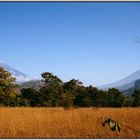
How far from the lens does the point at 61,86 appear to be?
22.4 metres

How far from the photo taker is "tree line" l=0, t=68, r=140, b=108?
18469 mm

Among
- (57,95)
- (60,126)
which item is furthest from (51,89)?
(60,126)

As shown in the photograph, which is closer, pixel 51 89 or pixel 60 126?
pixel 60 126

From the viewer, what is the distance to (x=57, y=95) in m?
20.0

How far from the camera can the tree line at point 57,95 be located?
18.5 meters

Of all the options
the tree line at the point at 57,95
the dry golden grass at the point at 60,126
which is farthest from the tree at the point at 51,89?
the dry golden grass at the point at 60,126

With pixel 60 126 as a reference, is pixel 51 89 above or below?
above

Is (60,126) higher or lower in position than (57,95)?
lower

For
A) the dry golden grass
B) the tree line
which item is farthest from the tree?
the dry golden grass

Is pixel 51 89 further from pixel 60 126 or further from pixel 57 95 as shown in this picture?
pixel 60 126

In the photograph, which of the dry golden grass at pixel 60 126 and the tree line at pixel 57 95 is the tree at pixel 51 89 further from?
the dry golden grass at pixel 60 126

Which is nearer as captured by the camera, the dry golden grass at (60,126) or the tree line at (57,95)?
the dry golden grass at (60,126)

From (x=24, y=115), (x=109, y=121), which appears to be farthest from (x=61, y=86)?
(x=109, y=121)

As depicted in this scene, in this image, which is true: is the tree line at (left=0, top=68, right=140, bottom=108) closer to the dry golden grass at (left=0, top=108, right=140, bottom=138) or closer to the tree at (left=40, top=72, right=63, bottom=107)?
the tree at (left=40, top=72, right=63, bottom=107)
